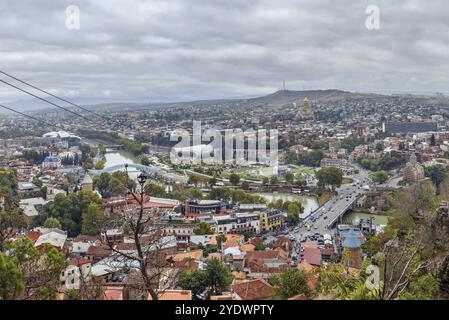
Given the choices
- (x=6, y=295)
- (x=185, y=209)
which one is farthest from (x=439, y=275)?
(x=185, y=209)

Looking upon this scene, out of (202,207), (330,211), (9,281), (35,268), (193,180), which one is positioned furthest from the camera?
(193,180)

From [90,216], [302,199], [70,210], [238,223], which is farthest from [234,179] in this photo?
[90,216]

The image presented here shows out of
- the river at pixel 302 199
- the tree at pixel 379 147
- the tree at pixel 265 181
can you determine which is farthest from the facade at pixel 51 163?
the tree at pixel 379 147

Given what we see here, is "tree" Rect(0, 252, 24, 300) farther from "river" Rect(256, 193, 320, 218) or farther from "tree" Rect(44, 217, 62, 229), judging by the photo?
"river" Rect(256, 193, 320, 218)

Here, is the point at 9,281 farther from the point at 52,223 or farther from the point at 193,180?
the point at 193,180

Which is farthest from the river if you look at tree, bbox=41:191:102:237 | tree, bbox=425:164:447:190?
tree, bbox=41:191:102:237
